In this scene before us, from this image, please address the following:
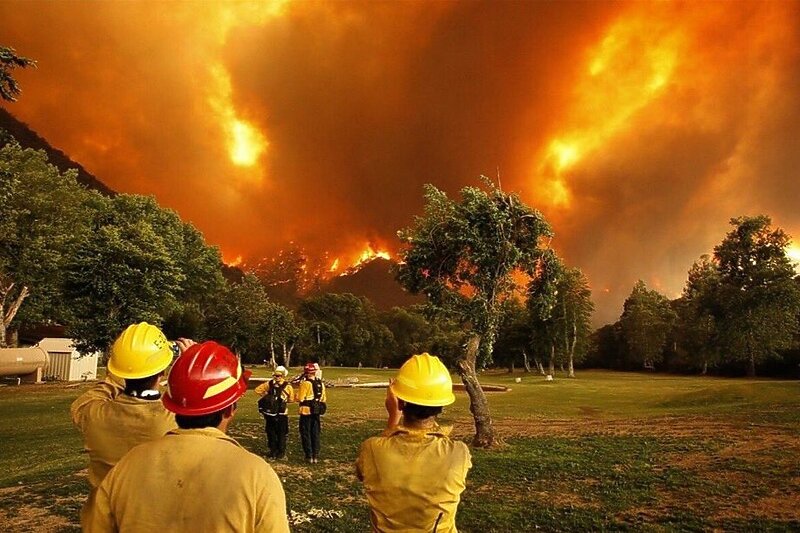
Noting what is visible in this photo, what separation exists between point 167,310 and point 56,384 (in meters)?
11.2

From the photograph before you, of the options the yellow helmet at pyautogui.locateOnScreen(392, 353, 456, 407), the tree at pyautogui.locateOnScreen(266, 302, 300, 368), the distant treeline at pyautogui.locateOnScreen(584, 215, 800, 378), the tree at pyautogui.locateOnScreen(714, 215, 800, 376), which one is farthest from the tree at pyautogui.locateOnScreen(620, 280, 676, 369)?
the yellow helmet at pyautogui.locateOnScreen(392, 353, 456, 407)

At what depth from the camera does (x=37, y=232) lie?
38812 millimetres

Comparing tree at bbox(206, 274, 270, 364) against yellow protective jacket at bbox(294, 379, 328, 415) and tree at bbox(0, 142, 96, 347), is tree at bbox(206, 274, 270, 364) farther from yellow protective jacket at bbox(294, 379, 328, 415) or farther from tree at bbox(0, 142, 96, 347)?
yellow protective jacket at bbox(294, 379, 328, 415)

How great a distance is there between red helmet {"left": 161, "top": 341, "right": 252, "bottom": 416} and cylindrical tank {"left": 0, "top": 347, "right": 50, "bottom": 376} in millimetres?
47506

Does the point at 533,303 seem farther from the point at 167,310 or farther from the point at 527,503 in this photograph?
the point at 167,310

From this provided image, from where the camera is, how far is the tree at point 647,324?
279 ft

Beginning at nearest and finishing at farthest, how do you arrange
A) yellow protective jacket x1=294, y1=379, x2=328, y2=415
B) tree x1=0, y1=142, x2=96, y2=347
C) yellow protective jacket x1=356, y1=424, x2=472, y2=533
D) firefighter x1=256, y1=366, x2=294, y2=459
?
yellow protective jacket x1=356, y1=424, x2=472, y2=533 → yellow protective jacket x1=294, y1=379, x2=328, y2=415 → firefighter x1=256, y1=366, x2=294, y2=459 → tree x1=0, y1=142, x2=96, y2=347

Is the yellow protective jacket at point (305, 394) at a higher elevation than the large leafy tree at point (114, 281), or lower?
lower

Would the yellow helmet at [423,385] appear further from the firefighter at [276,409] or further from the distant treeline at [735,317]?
the distant treeline at [735,317]

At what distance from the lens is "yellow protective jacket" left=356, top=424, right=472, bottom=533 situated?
4.28 m

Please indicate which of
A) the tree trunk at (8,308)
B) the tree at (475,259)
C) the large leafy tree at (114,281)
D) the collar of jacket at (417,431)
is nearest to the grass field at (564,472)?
the tree at (475,259)

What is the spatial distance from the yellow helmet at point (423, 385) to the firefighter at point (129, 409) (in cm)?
247

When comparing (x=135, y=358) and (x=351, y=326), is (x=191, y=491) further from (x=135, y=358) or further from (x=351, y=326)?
(x=351, y=326)

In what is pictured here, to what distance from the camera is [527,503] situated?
12109mm
